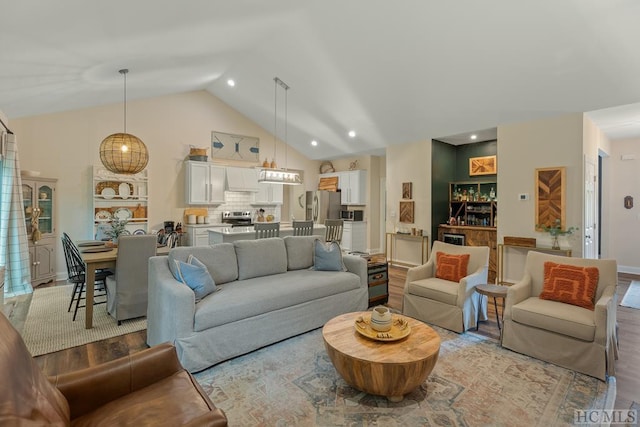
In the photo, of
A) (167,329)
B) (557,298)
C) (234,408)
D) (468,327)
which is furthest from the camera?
(468,327)

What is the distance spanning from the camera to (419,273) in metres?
3.82

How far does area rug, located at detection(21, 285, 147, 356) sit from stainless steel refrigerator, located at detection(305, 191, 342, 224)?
5.21 m

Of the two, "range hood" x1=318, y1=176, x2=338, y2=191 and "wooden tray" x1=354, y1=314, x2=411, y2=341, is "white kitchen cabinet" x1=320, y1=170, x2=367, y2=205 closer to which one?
"range hood" x1=318, y1=176, x2=338, y2=191

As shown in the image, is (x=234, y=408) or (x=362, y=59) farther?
(x=362, y=59)

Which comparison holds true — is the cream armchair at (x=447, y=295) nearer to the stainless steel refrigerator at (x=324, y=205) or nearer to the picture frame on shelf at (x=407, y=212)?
the picture frame on shelf at (x=407, y=212)

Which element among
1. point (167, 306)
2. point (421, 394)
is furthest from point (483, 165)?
point (167, 306)

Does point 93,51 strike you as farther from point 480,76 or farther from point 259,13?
point 480,76

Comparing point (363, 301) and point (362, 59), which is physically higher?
point (362, 59)

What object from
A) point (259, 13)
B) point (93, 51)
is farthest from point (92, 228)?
point (259, 13)

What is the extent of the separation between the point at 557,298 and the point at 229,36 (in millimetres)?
4873

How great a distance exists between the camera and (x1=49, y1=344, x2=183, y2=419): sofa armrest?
146 cm

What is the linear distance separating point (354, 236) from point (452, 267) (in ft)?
14.9

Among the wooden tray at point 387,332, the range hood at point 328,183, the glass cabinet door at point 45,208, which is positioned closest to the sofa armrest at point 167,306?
the wooden tray at point 387,332

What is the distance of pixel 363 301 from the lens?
155 inches
